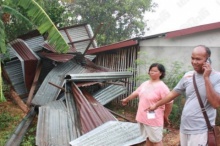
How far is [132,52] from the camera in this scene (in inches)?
339

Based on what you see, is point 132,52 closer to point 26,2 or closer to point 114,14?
point 26,2

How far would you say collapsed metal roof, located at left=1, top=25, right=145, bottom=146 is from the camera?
515 centimetres

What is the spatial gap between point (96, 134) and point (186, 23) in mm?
19163

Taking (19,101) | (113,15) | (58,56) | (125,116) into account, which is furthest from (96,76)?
(113,15)

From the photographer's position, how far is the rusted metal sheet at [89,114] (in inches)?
213

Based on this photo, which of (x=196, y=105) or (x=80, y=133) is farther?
(x=80, y=133)

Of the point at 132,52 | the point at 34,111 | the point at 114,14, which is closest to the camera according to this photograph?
the point at 34,111

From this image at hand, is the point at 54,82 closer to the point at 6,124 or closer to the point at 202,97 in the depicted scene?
the point at 6,124

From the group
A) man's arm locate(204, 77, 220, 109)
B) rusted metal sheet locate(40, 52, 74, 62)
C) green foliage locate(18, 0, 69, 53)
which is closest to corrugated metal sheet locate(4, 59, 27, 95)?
rusted metal sheet locate(40, 52, 74, 62)

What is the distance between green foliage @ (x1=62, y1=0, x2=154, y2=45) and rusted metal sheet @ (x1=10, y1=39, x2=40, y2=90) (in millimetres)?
8829

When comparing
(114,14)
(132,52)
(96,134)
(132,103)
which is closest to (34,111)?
(96,134)

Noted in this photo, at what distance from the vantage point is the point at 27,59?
7.95 meters

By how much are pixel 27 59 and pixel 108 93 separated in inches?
115

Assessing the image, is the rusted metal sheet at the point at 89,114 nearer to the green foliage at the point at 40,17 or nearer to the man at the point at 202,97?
the green foliage at the point at 40,17
